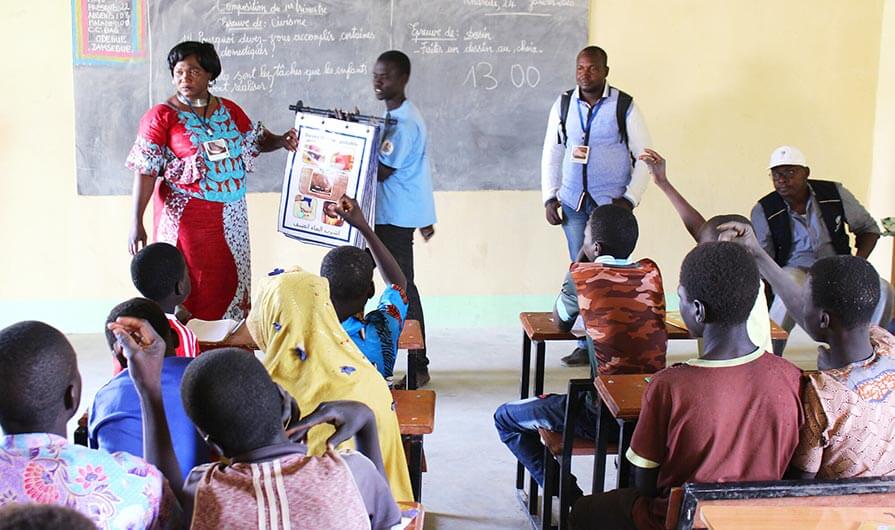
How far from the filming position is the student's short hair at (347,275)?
266cm

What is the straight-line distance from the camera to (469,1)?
575 centimetres

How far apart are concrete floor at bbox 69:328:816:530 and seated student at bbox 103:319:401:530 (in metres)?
1.81

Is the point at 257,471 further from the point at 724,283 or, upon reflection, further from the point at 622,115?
the point at 622,115

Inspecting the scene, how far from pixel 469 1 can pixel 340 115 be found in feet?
5.18

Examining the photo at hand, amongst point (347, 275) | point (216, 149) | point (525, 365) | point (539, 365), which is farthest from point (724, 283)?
point (216, 149)

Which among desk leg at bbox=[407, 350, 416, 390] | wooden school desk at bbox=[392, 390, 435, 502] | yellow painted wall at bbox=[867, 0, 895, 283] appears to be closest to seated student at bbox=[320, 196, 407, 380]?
wooden school desk at bbox=[392, 390, 435, 502]

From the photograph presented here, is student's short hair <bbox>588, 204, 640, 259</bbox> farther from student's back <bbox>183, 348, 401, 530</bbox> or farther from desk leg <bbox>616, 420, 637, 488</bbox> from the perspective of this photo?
student's back <bbox>183, 348, 401, 530</bbox>

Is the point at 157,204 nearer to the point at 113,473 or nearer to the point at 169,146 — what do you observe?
the point at 169,146

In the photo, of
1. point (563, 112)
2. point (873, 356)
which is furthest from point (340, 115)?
point (873, 356)

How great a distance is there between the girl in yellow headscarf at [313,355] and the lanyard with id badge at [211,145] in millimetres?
2083

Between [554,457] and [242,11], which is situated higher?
[242,11]

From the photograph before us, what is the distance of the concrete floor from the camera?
140 inches

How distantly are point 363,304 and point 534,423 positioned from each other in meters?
0.83

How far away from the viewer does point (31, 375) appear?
5.53 feet
